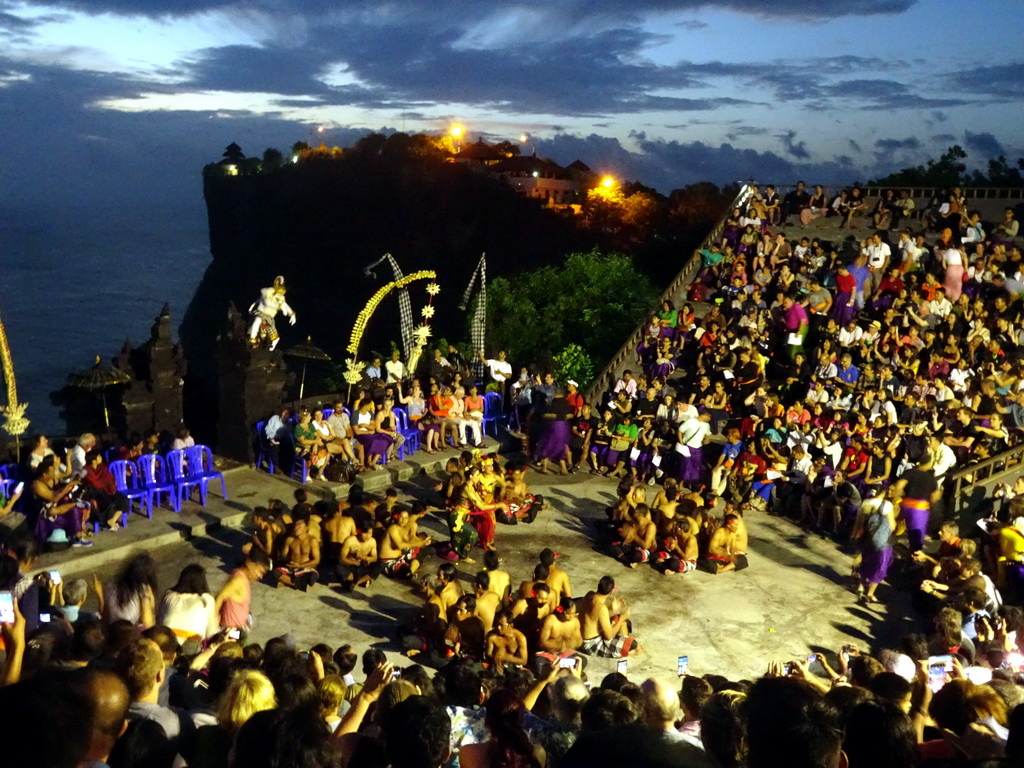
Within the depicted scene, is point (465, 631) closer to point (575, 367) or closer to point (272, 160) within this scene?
point (575, 367)

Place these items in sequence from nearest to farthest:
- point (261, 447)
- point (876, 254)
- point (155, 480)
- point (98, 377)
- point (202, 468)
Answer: point (155, 480)
point (202, 468)
point (98, 377)
point (261, 447)
point (876, 254)

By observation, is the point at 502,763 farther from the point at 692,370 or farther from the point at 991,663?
the point at 692,370

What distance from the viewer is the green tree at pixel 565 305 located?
2388 cm

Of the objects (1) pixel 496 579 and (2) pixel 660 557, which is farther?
(2) pixel 660 557

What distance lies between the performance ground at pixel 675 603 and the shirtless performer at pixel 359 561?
142 mm

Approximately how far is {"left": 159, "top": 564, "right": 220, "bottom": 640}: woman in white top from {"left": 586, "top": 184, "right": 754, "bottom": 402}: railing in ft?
32.2

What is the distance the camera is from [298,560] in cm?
1094

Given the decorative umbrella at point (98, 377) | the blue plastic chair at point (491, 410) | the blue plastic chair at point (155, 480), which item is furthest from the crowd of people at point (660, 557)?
the decorative umbrella at point (98, 377)

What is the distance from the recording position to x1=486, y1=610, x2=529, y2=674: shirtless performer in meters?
8.93

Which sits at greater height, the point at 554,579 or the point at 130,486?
the point at 554,579

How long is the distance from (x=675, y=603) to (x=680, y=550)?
83 cm

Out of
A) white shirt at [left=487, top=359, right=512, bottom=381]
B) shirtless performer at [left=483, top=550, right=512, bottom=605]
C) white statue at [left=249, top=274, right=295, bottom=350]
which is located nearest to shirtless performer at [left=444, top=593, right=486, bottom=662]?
shirtless performer at [left=483, top=550, right=512, bottom=605]

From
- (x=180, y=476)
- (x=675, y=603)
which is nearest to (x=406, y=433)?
(x=180, y=476)

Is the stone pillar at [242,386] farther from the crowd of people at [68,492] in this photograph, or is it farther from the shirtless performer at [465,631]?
the shirtless performer at [465,631]
